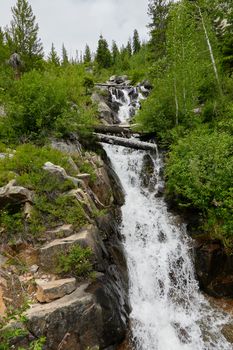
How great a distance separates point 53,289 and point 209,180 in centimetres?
739

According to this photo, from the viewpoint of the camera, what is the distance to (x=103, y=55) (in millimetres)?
53844

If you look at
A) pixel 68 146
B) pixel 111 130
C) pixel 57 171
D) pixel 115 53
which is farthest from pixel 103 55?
pixel 57 171

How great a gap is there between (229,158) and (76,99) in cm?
1156

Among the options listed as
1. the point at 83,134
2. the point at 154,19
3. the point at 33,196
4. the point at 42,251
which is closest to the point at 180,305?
the point at 42,251

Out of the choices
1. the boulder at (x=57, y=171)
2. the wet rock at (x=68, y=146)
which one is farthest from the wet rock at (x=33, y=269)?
the wet rock at (x=68, y=146)

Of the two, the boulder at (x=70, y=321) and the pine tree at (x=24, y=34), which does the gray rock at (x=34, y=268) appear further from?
the pine tree at (x=24, y=34)

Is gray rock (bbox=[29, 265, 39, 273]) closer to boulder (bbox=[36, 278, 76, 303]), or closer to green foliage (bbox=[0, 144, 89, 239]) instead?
boulder (bbox=[36, 278, 76, 303])

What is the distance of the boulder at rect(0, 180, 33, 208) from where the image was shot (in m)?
9.12

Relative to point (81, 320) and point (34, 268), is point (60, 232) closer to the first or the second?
point (34, 268)

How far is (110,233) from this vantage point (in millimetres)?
11008

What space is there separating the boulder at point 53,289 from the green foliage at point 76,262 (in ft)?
1.12

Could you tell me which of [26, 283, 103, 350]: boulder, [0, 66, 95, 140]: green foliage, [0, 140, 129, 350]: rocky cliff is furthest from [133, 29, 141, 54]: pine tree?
[26, 283, 103, 350]: boulder

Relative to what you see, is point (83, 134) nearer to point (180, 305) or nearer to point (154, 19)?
point (180, 305)

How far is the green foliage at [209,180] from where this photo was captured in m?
11.2
